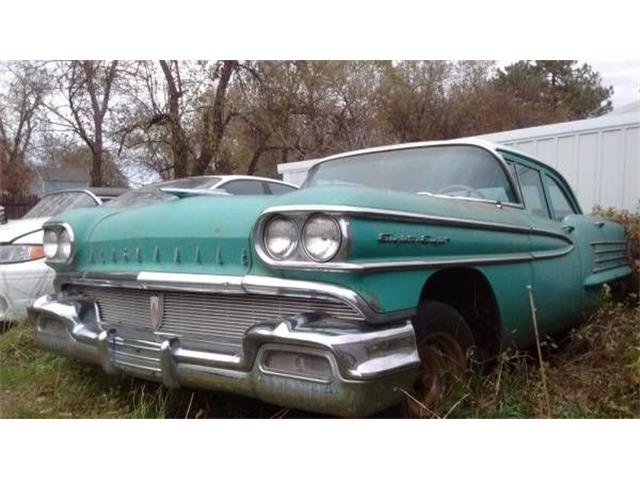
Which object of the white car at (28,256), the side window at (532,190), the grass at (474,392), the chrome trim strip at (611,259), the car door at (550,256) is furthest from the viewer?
the white car at (28,256)

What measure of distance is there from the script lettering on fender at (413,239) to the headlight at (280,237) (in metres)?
0.31

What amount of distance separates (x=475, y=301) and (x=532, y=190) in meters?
1.19

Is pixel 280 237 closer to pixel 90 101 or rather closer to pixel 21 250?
pixel 21 250

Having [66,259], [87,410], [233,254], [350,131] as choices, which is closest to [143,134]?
[350,131]

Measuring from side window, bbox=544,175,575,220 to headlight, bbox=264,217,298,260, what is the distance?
2340 mm

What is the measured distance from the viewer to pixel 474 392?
234 centimetres

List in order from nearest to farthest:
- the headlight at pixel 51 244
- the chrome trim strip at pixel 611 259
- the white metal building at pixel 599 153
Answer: the headlight at pixel 51 244 → the chrome trim strip at pixel 611 259 → the white metal building at pixel 599 153

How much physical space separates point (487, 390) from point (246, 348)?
1.23m

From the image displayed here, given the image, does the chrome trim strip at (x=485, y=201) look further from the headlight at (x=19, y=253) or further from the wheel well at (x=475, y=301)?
the headlight at (x=19, y=253)

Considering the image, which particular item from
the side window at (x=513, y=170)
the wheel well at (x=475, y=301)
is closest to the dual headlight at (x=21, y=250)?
the wheel well at (x=475, y=301)

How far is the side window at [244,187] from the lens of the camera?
407 cm

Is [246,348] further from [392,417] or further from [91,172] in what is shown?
[91,172]

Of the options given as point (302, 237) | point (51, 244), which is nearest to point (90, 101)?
point (51, 244)

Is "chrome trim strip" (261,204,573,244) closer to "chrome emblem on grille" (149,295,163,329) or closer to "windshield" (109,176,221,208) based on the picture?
"chrome emblem on grille" (149,295,163,329)
